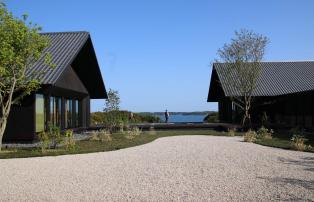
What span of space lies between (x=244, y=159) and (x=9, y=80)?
9.48m

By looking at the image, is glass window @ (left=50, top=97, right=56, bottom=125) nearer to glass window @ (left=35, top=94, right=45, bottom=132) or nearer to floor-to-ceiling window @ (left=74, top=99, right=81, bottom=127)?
glass window @ (left=35, top=94, right=45, bottom=132)

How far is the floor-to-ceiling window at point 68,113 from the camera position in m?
22.8

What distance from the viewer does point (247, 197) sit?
6.51 m

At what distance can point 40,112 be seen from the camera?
58.9 ft

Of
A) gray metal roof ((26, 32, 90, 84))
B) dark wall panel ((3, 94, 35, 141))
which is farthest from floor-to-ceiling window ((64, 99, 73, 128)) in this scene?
dark wall panel ((3, 94, 35, 141))

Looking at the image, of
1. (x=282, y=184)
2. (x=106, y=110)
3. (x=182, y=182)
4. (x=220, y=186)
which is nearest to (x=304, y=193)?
(x=282, y=184)

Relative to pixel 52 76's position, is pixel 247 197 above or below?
below

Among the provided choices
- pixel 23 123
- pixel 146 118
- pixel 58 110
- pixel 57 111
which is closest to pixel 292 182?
pixel 23 123

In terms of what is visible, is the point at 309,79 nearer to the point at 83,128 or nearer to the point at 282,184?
the point at 83,128

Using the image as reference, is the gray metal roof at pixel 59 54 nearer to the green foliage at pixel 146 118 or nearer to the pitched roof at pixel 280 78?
the pitched roof at pixel 280 78

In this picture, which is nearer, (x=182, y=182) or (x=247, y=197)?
(x=247, y=197)

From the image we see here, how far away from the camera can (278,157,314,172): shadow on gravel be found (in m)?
9.56

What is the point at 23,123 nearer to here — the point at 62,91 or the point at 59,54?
the point at 59,54

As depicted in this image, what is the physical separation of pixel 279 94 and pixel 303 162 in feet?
56.0
